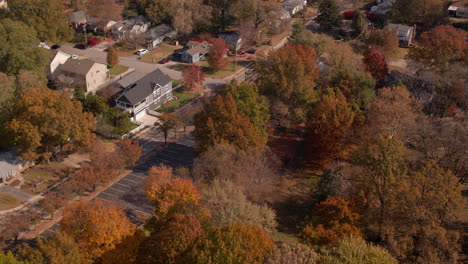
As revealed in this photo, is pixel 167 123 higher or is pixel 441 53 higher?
pixel 441 53

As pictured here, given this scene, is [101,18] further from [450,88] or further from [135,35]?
[450,88]

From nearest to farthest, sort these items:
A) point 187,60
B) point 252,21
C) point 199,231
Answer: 1. point 199,231
2. point 187,60
3. point 252,21

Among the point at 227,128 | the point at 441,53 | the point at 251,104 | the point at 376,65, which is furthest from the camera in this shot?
the point at 441,53

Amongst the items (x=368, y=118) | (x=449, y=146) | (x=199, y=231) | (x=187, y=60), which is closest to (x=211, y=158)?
(x=199, y=231)

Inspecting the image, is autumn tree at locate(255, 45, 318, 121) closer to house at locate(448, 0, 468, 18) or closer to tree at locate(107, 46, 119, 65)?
tree at locate(107, 46, 119, 65)

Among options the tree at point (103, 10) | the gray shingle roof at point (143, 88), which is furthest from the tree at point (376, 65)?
the tree at point (103, 10)

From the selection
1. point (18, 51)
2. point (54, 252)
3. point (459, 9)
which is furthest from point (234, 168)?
point (459, 9)

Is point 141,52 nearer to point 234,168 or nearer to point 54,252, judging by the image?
point 234,168
